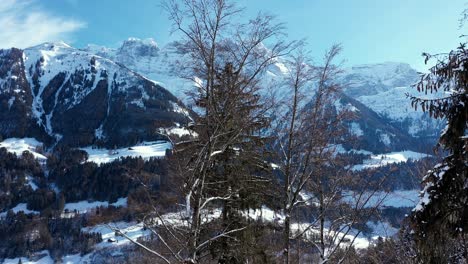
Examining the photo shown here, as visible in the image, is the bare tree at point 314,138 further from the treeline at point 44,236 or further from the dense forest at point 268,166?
the treeline at point 44,236

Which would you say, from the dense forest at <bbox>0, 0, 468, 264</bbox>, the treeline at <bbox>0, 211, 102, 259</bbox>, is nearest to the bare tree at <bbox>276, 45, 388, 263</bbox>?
the dense forest at <bbox>0, 0, 468, 264</bbox>

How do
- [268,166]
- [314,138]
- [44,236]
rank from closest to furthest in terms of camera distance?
[314,138]
[268,166]
[44,236]

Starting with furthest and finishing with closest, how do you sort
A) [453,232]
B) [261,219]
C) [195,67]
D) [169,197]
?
[261,219]
[169,197]
[195,67]
[453,232]

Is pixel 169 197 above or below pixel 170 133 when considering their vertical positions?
below

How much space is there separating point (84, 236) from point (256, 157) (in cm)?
16566

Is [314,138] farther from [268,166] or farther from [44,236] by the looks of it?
[44,236]

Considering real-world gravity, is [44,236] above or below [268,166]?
below

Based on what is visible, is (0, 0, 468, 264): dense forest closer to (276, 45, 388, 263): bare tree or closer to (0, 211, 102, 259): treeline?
(276, 45, 388, 263): bare tree

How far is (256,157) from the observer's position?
13992 mm

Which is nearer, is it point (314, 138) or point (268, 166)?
point (314, 138)

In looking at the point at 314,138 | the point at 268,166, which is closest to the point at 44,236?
the point at 268,166

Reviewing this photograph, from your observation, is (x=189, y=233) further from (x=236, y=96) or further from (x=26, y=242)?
(x=26, y=242)

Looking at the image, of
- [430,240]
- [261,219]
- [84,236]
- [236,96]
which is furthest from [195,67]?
[84,236]

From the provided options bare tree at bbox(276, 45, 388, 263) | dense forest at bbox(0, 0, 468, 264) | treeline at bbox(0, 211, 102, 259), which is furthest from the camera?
treeline at bbox(0, 211, 102, 259)
